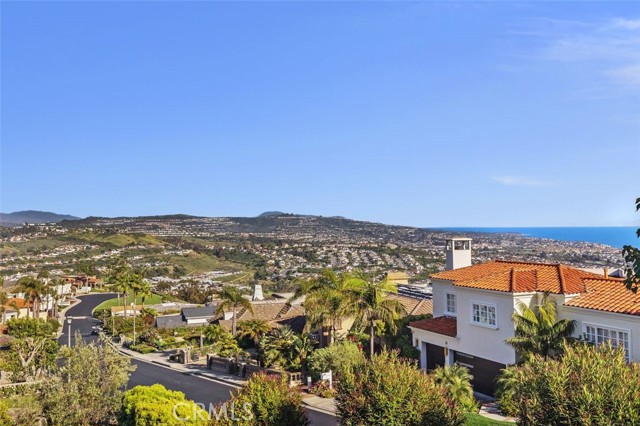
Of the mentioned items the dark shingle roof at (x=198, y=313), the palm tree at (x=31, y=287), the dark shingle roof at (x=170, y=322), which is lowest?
the dark shingle roof at (x=170, y=322)

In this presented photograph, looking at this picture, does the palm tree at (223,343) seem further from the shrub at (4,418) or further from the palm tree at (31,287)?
the palm tree at (31,287)

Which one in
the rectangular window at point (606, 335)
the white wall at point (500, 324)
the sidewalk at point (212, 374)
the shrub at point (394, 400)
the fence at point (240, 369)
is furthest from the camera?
the fence at point (240, 369)

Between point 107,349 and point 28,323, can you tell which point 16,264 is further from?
point 107,349

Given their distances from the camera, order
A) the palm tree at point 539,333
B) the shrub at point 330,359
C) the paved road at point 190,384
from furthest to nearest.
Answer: the shrub at point 330,359 < the paved road at point 190,384 < the palm tree at point 539,333

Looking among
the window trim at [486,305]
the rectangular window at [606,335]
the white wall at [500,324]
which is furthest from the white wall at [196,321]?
the rectangular window at [606,335]

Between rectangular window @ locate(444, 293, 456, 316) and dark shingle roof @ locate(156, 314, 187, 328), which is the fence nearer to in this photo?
rectangular window @ locate(444, 293, 456, 316)

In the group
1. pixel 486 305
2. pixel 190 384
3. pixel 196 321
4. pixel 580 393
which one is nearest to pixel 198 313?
pixel 196 321

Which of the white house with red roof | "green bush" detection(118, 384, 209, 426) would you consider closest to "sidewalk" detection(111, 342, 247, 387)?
the white house with red roof
